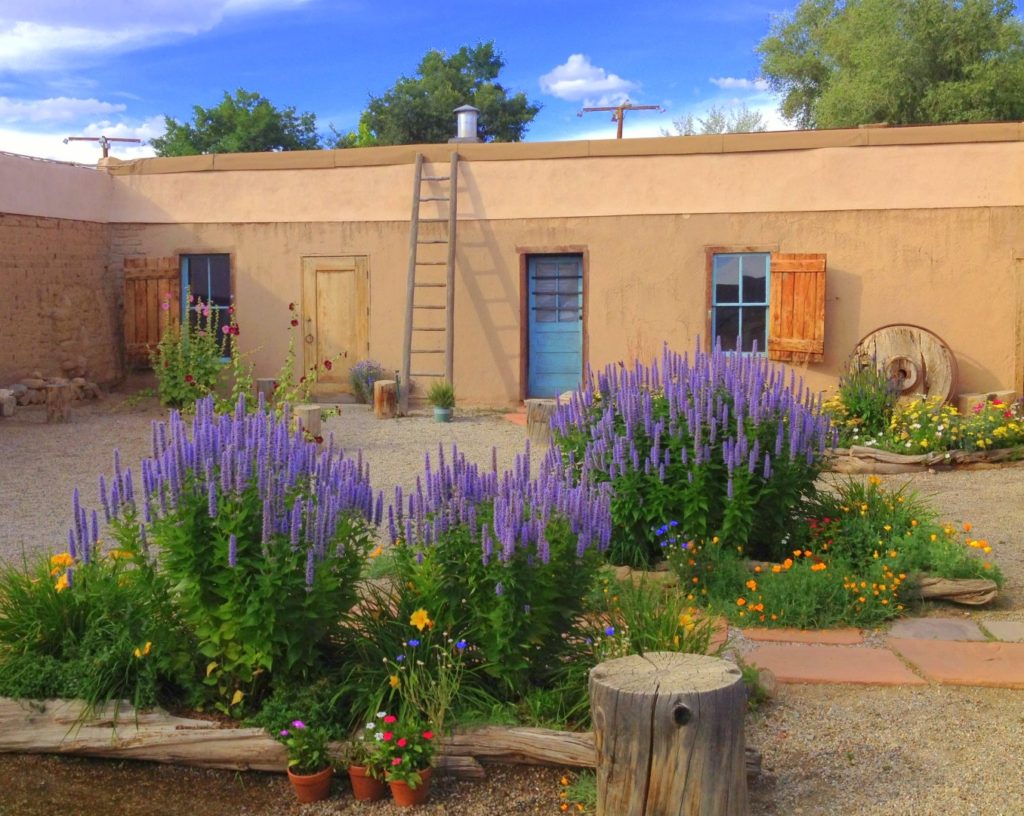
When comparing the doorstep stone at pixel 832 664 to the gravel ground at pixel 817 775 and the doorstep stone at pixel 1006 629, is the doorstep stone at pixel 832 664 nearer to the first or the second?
the gravel ground at pixel 817 775

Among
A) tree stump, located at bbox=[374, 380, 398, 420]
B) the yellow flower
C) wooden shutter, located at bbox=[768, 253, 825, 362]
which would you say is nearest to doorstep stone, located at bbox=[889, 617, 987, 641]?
the yellow flower

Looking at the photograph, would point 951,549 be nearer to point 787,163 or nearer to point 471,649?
point 471,649

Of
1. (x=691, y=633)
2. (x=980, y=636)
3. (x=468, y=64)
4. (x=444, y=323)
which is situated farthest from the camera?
(x=468, y=64)

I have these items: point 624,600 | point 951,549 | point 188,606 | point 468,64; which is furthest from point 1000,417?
point 468,64

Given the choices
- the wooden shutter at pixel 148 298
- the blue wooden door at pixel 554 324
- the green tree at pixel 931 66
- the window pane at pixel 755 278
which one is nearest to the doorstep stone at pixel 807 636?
the window pane at pixel 755 278

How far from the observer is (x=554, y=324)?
13.4 metres

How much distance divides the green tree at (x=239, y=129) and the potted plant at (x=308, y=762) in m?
28.5

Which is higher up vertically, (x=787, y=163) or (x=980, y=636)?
(x=787, y=163)

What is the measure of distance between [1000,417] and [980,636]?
571cm

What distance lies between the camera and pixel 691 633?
14.4ft

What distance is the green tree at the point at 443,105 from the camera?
30.3m

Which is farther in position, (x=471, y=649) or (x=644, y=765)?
(x=471, y=649)

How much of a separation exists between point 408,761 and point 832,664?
2.05m

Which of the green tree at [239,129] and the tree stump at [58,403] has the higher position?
the green tree at [239,129]
